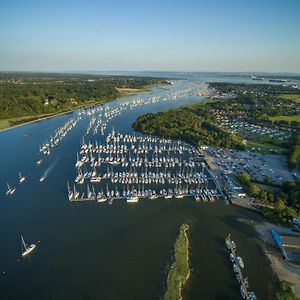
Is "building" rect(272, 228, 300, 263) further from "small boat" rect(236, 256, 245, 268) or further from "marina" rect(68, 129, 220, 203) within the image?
"marina" rect(68, 129, 220, 203)

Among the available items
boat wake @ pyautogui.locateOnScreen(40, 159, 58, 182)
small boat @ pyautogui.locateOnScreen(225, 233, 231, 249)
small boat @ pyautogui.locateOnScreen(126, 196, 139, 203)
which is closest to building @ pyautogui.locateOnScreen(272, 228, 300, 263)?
small boat @ pyautogui.locateOnScreen(225, 233, 231, 249)

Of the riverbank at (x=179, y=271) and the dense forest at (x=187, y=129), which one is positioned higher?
the riverbank at (x=179, y=271)

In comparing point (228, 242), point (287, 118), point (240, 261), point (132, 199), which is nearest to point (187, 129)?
point (132, 199)

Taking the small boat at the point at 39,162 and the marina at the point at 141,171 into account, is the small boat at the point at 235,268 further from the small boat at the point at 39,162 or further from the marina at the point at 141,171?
the small boat at the point at 39,162

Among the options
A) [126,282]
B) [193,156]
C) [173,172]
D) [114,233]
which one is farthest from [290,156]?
[126,282]

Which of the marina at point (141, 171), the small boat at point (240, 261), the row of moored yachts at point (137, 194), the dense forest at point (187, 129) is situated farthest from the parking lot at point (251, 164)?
the small boat at point (240, 261)
